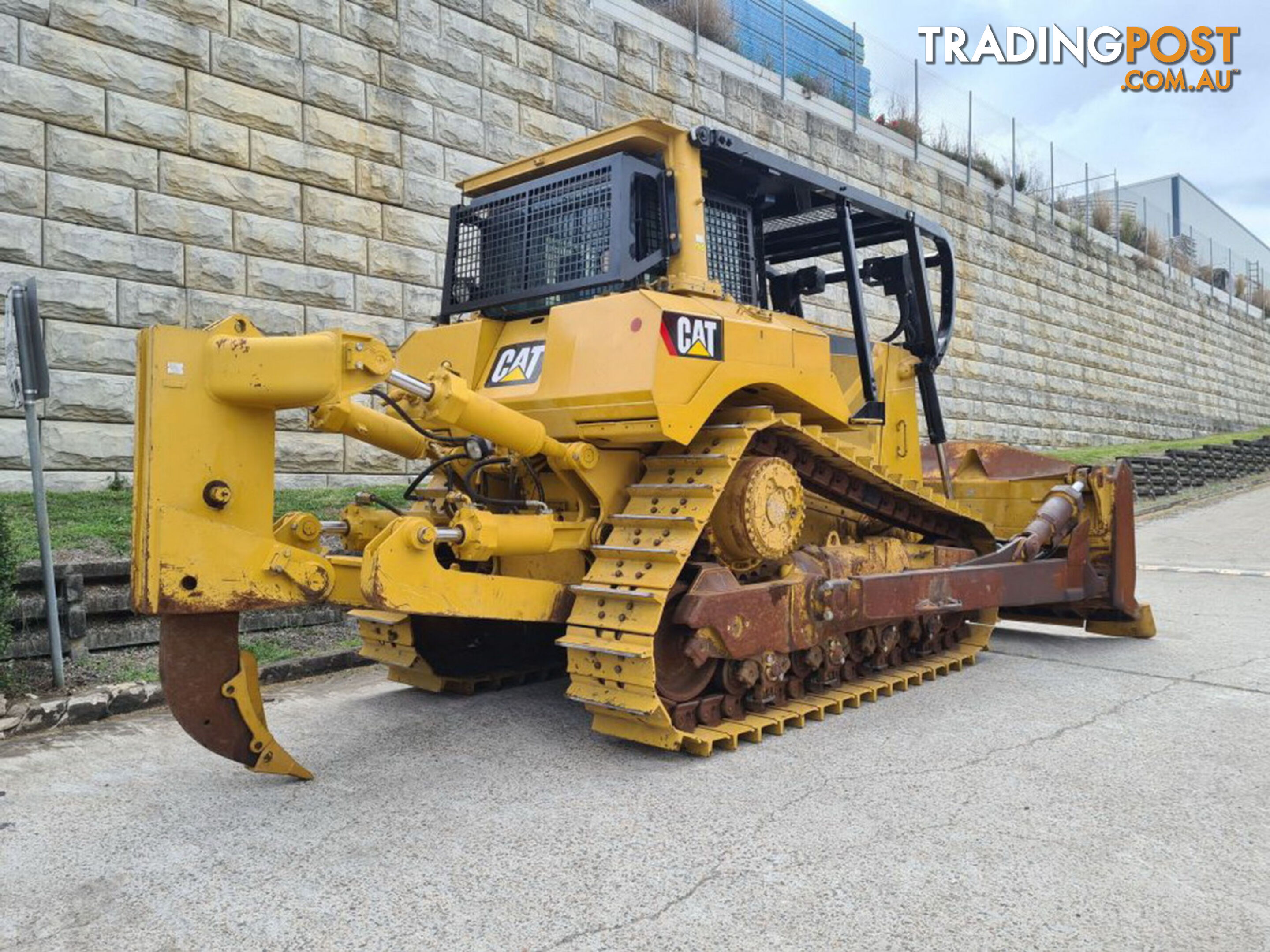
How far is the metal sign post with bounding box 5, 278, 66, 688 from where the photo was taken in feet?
16.2

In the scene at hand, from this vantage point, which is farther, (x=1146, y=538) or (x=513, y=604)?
(x=1146, y=538)

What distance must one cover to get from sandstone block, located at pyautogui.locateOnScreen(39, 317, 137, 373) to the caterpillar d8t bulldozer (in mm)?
3224

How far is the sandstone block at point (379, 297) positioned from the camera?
8852 millimetres

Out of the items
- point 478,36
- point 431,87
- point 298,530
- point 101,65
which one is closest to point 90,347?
point 101,65

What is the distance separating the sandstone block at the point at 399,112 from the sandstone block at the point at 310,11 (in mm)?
617

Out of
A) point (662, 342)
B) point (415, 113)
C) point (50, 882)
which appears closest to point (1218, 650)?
point (662, 342)

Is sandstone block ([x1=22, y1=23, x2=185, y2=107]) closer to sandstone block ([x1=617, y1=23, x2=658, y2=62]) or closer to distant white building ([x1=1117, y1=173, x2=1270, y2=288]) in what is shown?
sandstone block ([x1=617, y1=23, x2=658, y2=62])

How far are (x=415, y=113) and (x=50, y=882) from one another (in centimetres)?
780

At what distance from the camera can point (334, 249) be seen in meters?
8.66

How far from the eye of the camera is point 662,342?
14.0 feet

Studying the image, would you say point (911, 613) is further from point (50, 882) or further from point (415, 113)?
point (415, 113)

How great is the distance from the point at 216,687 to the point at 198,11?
21.3ft

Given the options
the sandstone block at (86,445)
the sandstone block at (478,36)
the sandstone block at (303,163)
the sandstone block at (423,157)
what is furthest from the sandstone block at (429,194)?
the sandstone block at (86,445)

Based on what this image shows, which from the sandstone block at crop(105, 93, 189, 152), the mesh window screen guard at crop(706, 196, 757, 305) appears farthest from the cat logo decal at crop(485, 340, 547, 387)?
the sandstone block at crop(105, 93, 189, 152)
